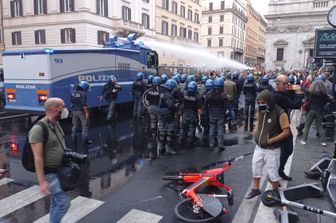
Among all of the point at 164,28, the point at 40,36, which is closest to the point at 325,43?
the point at 40,36

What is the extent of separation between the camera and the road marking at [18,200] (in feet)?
15.4

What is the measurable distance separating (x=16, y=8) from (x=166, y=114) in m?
36.5

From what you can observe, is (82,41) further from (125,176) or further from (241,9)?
(241,9)

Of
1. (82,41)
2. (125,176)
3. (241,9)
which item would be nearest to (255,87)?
(125,176)

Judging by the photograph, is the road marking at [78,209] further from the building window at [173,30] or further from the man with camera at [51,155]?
the building window at [173,30]

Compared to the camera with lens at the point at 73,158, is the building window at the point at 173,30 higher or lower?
higher

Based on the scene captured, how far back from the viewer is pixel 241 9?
292 feet

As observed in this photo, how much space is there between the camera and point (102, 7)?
3456cm

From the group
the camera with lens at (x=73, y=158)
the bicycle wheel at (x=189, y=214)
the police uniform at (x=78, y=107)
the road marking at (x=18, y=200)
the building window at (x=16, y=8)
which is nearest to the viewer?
the camera with lens at (x=73, y=158)

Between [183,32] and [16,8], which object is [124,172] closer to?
[16,8]

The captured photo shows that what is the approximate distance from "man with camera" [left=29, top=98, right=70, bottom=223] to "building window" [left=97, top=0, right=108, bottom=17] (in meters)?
33.2

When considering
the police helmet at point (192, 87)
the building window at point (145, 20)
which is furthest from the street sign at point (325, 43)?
the building window at point (145, 20)

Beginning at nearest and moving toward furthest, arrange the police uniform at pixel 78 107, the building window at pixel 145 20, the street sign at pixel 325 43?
1. the street sign at pixel 325 43
2. the police uniform at pixel 78 107
3. the building window at pixel 145 20

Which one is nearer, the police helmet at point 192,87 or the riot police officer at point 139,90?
the police helmet at point 192,87
